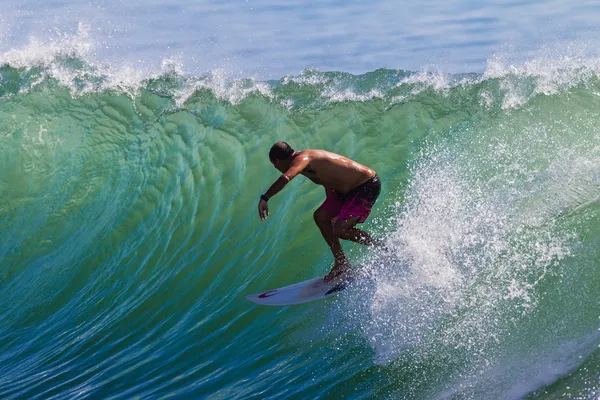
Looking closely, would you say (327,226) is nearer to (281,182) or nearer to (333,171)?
(333,171)

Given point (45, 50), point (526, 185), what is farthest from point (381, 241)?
point (45, 50)

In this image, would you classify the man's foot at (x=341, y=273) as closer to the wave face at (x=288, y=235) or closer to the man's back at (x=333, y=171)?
the wave face at (x=288, y=235)

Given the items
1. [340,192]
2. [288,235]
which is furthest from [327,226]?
[288,235]

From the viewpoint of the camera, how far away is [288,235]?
934cm

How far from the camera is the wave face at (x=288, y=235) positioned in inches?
254

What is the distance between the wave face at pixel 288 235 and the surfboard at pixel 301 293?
7.9 inches

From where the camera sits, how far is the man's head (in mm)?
6637

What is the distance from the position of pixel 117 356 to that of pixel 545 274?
4.06 meters

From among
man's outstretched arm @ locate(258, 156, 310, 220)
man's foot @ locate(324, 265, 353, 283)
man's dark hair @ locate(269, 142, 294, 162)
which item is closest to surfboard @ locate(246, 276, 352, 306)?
man's foot @ locate(324, 265, 353, 283)

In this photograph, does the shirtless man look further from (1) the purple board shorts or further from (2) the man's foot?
(2) the man's foot

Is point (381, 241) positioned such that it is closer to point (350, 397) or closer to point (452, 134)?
point (350, 397)

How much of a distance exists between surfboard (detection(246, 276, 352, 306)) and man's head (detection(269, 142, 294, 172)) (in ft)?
3.99

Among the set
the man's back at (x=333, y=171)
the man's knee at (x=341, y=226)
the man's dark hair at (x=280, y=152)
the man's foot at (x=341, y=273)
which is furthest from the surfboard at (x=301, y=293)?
the man's dark hair at (x=280, y=152)

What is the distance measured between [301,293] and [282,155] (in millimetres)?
1460
